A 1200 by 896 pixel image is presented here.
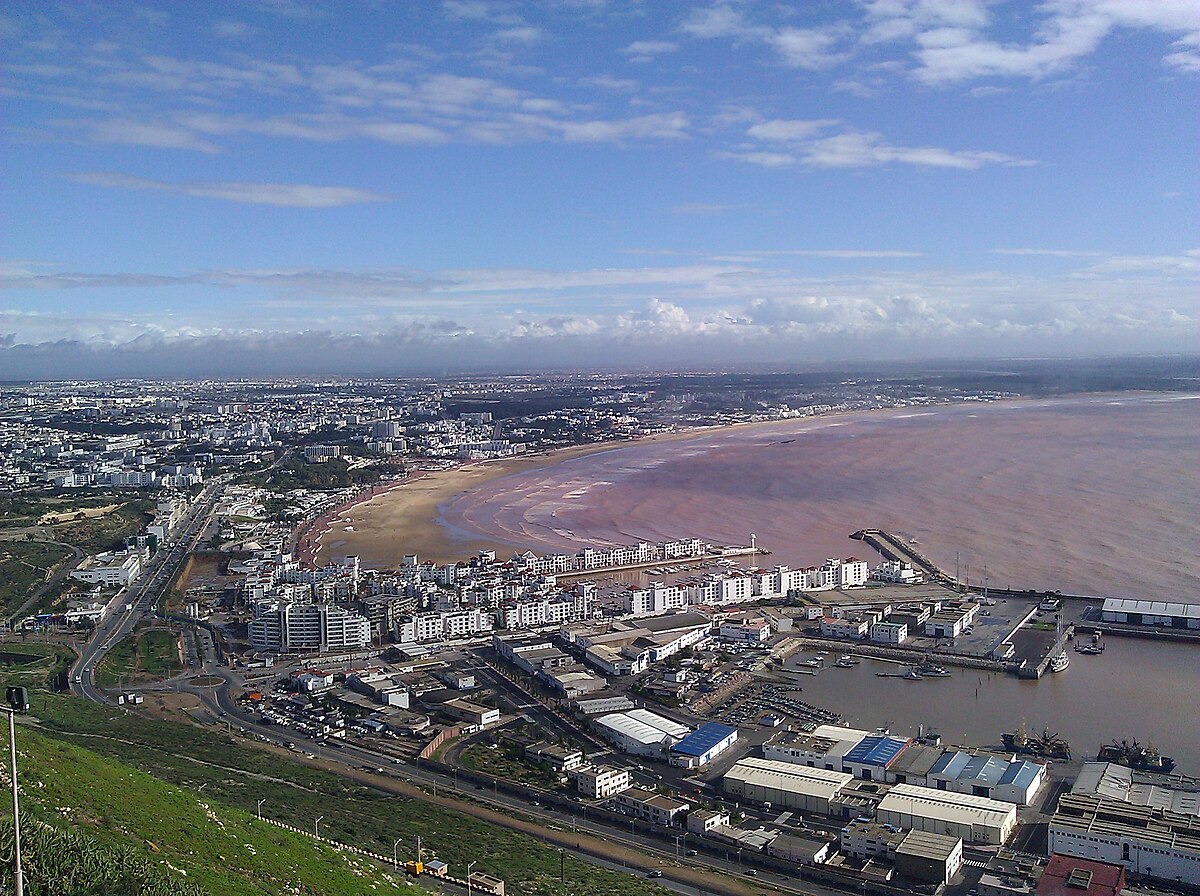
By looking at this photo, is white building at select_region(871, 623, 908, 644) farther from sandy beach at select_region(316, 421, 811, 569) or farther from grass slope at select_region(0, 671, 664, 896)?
sandy beach at select_region(316, 421, 811, 569)

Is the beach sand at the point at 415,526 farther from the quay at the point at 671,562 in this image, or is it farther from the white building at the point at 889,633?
the white building at the point at 889,633

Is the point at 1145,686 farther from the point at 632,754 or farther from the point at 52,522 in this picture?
the point at 52,522

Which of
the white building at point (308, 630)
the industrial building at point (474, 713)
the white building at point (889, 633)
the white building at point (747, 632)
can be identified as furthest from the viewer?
the white building at point (308, 630)


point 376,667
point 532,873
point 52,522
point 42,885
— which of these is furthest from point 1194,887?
point 52,522

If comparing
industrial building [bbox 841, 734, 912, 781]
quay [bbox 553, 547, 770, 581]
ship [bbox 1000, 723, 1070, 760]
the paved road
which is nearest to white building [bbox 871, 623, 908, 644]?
ship [bbox 1000, 723, 1070, 760]

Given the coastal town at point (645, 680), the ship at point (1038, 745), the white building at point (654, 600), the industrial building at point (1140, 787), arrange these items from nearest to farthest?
the coastal town at point (645, 680) < the industrial building at point (1140, 787) < the ship at point (1038, 745) < the white building at point (654, 600)

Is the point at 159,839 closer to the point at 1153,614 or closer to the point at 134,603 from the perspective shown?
the point at 134,603

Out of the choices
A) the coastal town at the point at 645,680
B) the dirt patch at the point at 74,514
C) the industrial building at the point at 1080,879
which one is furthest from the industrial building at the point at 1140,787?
the dirt patch at the point at 74,514
